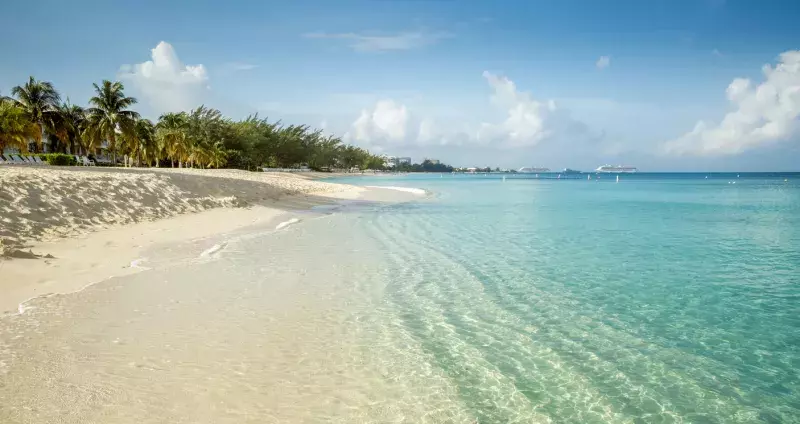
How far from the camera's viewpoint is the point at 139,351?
224 inches

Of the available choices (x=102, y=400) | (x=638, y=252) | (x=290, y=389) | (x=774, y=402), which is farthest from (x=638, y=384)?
(x=638, y=252)

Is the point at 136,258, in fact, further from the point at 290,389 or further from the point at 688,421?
the point at 688,421

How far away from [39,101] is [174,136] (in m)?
16.8

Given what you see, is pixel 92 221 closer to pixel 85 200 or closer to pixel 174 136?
pixel 85 200

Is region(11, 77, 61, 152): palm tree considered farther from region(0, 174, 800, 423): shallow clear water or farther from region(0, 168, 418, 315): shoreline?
region(0, 174, 800, 423): shallow clear water

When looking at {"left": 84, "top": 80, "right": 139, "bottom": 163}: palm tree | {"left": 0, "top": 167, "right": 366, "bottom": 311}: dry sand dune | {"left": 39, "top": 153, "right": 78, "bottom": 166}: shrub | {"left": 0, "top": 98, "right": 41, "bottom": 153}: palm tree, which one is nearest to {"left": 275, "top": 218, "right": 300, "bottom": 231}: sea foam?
{"left": 0, "top": 167, "right": 366, "bottom": 311}: dry sand dune

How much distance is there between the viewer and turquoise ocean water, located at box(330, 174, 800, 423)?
4965 millimetres

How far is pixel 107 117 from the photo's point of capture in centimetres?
5878

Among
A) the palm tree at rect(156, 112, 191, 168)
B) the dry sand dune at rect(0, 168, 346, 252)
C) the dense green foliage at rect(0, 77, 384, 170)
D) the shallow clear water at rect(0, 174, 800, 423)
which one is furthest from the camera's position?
the palm tree at rect(156, 112, 191, 168)

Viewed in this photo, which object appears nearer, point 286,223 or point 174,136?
point 286,223

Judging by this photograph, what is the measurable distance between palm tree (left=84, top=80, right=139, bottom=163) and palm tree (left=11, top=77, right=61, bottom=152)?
6.92m

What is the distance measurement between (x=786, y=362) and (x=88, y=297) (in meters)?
9.99

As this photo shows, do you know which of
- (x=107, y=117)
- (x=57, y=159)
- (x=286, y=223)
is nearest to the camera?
(x=286, y=223)

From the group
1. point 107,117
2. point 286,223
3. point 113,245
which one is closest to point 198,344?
point 113,245
